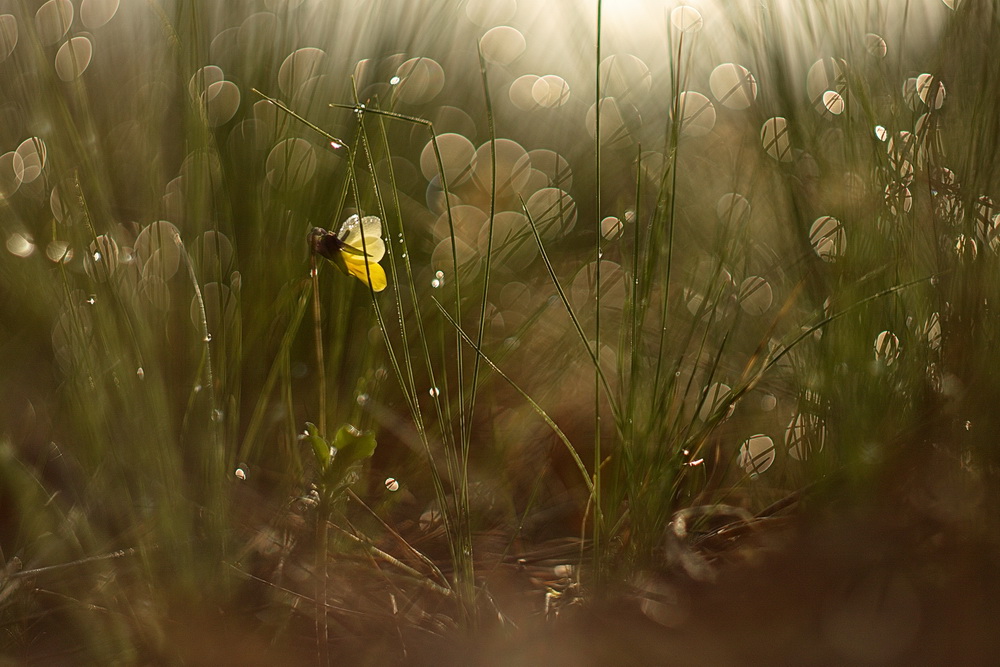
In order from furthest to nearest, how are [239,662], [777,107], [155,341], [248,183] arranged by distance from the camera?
[248,183], [777,107], [155,341], [239,662]

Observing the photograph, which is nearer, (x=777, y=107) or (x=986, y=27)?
(x=986, y=27)

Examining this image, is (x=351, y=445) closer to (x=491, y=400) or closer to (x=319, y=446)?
(x=319, y=446)

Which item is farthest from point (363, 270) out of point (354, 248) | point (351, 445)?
point (351, 445)

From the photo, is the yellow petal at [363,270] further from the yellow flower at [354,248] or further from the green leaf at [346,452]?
the green leaf at [346,452]

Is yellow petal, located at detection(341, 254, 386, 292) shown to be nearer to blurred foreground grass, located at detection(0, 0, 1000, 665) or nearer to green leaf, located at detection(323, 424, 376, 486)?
blurred foreground grass, located at detection(0, 0, 1000, 665)

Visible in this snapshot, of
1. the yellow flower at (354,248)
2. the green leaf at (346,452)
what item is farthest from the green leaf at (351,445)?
the yellow flower at (354,248)

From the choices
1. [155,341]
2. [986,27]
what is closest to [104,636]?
[155,341]

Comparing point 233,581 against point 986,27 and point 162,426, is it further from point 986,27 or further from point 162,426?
point 986,27
